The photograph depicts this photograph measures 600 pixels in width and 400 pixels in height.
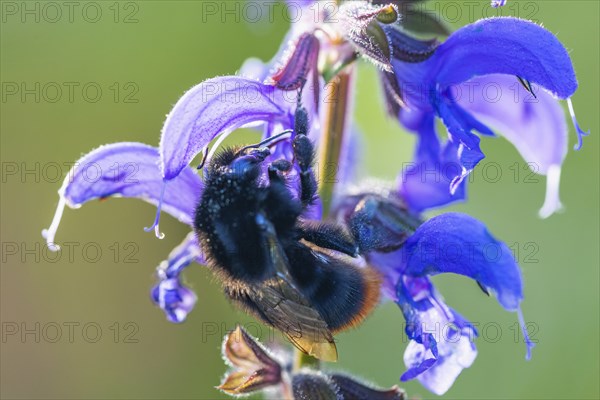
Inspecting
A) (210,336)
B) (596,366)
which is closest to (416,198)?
(596,366)

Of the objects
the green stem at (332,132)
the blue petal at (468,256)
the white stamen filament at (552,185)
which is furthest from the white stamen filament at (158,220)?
the white stamen filament at (552,185)

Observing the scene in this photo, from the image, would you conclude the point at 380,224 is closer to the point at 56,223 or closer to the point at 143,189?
the point at 143,189

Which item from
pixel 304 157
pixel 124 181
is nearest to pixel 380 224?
pixel 304 157

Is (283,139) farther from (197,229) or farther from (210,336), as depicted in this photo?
(210,336)

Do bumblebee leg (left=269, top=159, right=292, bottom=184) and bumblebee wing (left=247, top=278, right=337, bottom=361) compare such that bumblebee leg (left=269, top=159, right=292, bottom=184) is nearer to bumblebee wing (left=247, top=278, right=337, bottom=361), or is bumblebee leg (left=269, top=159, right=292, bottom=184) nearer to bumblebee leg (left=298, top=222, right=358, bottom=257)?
bumblebee leg (left=298, top=222, right=358, bottom=257)

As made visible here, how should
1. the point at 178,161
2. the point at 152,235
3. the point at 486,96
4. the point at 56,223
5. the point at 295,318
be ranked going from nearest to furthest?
1. the point at 295,318
2. the point at 178,161
3. the point at 56,223
4. the point at 486,96
5. the point at 152,235

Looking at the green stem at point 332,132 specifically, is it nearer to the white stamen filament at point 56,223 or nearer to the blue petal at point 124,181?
the blue petal at point 124,181

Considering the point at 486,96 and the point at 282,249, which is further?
the point at 486,96

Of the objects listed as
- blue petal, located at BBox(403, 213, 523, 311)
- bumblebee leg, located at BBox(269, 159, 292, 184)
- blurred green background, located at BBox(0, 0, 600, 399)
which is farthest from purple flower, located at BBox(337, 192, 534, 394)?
blurred green background, located at BBox(0, 0, 600, 399)
